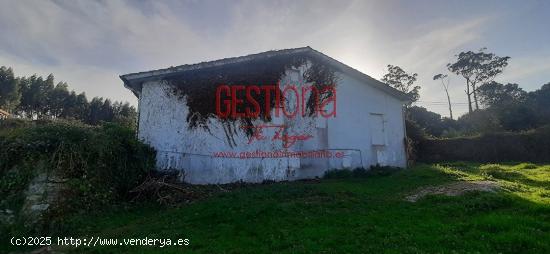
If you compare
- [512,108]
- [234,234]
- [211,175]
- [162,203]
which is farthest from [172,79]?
[512,108]

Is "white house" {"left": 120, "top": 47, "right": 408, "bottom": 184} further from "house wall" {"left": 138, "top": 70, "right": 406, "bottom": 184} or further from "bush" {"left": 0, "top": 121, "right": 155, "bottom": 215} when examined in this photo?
"bush" {"left": 0, "top": 121, "right": 155, "bottom": 215}

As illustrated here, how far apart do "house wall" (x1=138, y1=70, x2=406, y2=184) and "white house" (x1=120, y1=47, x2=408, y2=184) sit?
0.04 m

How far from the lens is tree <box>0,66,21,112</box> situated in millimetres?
43844

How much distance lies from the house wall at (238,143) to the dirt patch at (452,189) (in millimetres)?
4691

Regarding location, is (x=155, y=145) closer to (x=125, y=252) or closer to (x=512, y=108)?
(x=125, y=252)

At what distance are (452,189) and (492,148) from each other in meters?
18.0

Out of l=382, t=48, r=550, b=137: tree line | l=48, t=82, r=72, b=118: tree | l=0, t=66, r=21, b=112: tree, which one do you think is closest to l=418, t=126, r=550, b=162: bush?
l=382, t=48, r=550, b=137: tree line

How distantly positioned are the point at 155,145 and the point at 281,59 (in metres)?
6.56

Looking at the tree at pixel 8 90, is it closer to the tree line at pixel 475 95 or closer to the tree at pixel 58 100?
the tree at pixel 58 100

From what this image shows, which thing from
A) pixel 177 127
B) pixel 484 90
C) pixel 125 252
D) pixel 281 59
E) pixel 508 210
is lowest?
pixel 125 252

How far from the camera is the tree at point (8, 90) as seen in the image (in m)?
43.8

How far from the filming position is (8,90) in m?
44.2

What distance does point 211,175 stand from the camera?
1378cm

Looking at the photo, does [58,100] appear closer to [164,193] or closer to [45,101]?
[45,101]
